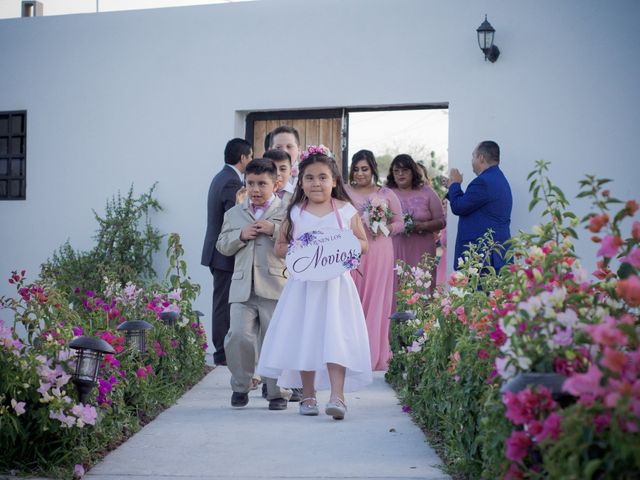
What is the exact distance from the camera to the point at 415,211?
346 inches

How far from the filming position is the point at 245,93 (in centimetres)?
952

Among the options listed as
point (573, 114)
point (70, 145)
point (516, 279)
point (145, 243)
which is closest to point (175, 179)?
point (145, 243)

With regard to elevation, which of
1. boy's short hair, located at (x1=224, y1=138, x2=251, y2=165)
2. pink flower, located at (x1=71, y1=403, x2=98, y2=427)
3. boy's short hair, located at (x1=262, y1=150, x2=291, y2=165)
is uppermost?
boy's short hair, located at (x1=224, y1=138, x2=251, y2=165)

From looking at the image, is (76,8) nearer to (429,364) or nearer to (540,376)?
(429,364)

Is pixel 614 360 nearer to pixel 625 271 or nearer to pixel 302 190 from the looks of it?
pixel 625 271

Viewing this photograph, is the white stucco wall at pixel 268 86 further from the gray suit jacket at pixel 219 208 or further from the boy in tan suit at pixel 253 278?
the boy in tan suit at pixel 253 278

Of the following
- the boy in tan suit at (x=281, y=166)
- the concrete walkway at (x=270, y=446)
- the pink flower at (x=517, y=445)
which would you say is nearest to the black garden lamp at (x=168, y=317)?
the concrete walkway at (x=270, y=446)

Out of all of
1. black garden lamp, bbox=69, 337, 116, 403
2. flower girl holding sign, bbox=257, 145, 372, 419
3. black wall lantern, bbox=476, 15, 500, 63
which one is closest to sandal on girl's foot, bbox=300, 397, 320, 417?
flower girl holding sign, bbox=257, 145, 372, 419

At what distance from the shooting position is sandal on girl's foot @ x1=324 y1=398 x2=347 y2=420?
17.9 feet

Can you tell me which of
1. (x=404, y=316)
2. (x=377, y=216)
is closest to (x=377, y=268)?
(x=377, y=216)

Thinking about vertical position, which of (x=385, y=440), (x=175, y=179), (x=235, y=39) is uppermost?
(x=235, y=39)

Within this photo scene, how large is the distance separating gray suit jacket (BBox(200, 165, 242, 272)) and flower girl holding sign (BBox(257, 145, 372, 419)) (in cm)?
154

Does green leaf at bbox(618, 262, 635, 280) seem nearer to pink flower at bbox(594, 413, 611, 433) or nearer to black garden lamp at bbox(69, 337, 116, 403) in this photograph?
pink flower at bbox(594, 413, 611, 433)

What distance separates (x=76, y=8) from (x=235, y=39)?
7.53 ft
